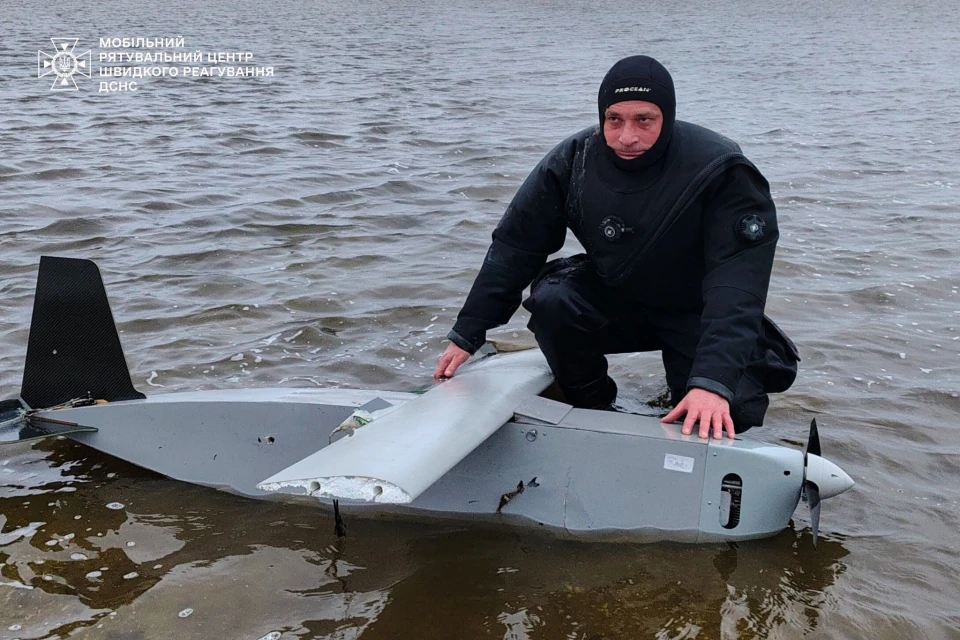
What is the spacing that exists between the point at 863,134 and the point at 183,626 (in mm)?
11575

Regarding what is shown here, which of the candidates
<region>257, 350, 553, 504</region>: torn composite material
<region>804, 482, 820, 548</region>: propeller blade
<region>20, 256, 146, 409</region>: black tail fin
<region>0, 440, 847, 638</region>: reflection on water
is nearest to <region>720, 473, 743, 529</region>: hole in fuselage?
<region>0, 440, 847, 638</region>: reflection on water

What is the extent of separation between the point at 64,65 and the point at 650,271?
16.2 meters

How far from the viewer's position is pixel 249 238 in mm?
7621

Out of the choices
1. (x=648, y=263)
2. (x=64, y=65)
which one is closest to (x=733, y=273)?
(x=648, y=263)

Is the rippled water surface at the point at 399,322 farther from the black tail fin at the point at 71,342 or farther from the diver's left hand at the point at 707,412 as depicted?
the diver's left hand at the point at 707,412

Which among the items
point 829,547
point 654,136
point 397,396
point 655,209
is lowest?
point 829,547

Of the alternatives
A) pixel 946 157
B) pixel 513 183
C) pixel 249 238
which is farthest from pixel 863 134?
pixel 249 238

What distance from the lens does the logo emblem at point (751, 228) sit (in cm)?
343

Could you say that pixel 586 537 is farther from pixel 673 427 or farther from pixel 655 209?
pixel 655 209

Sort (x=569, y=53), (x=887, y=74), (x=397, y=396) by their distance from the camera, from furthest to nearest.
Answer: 1. (x=569, y=53)
2. (x=887, y=74)
3. (x=397, y=396)

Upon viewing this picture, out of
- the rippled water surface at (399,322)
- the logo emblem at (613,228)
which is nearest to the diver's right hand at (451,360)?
the rippled water surface at (399,322)

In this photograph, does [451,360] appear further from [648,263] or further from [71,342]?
[71,342]

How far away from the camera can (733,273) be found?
3.43 metres

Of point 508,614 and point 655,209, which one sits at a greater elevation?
point 655,209
